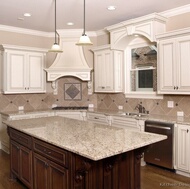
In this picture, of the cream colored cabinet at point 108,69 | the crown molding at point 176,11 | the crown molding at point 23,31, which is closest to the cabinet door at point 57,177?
the cream colored cabinet at point 108,69

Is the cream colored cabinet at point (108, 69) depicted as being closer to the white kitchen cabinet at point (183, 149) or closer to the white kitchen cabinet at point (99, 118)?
the white kitchen cabinet at point (99, 118)

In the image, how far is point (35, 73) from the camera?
16.8 ft

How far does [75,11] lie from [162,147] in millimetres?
2984

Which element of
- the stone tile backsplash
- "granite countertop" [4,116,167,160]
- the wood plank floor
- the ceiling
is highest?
the ceiling

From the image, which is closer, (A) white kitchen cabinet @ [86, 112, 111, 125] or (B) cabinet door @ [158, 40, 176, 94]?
(B) cabinet door @ [158, 40, 176, 94]

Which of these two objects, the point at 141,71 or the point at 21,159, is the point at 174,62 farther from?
the point at 21,159

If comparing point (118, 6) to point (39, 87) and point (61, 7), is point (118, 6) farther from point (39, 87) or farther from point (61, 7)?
point (39, 87)

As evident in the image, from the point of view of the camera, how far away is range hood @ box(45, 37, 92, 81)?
5305 millimetres

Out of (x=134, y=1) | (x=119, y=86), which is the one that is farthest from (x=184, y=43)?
(x=119, y=86)

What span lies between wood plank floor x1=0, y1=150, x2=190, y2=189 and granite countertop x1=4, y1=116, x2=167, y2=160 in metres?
1.00

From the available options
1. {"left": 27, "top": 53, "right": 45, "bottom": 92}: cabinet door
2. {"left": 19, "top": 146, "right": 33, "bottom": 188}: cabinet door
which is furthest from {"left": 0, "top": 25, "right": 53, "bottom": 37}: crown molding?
{"left": 19, "top": 146, "right": 33, "bottom": 188}: cabinet door

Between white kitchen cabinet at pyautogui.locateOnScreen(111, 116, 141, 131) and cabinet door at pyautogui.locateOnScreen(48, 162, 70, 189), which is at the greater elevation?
white kitchen cabinet at pyautogui.locateOnScreen(111, 116, 141, 131)

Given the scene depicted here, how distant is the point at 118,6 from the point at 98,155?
118 inches

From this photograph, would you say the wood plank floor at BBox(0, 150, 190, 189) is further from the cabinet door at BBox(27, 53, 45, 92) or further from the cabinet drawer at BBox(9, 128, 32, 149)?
the cabinet door at BBox(27, 53, 45, 92)
